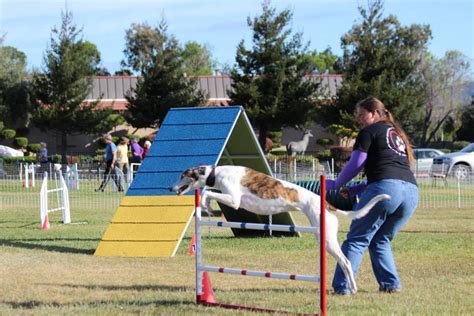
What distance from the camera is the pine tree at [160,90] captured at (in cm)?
4181

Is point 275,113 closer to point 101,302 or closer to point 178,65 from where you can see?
point 178,65

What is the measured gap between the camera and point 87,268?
30.3 feet

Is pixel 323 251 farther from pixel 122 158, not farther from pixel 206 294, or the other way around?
pixel 122 158

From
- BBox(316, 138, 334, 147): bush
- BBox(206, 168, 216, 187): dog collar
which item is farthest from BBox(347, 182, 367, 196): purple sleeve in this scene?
BBox(316, 138, 334, 147): bush

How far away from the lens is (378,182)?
695 cm

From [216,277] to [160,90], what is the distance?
34.2m

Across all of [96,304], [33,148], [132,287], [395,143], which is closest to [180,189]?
[132,287]

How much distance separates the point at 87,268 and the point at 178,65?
1353 inches

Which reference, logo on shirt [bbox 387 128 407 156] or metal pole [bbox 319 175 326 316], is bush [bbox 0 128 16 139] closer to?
logo on shirt [bbox 387 128 407 156]

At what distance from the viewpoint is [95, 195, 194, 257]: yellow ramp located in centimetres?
1012

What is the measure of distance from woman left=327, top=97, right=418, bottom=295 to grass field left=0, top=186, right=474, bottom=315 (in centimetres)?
44

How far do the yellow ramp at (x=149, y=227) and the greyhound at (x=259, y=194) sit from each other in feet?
8.67

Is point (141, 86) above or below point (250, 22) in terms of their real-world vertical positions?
below

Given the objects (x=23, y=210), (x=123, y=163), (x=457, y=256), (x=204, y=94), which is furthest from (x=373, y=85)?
(x=457, y=256)
